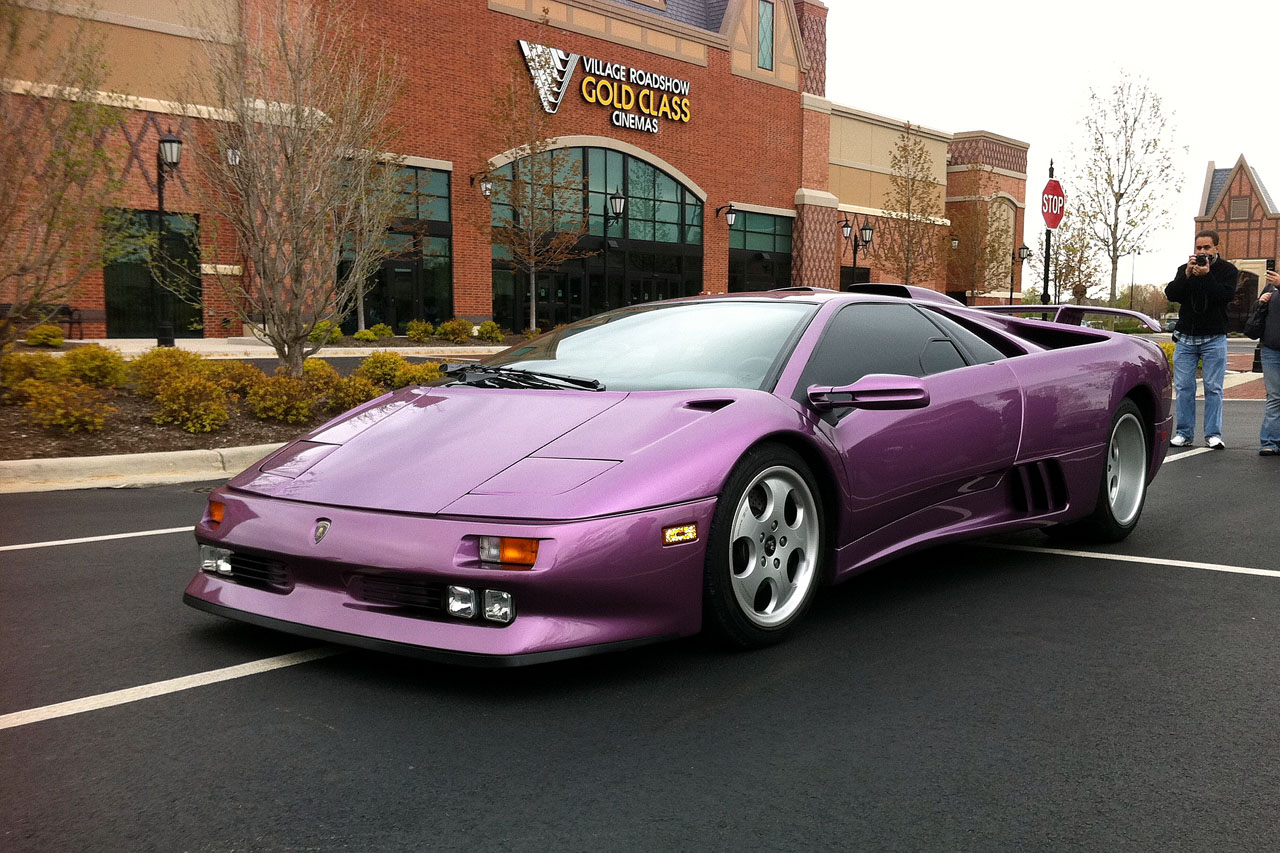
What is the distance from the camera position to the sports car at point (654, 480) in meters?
3.15

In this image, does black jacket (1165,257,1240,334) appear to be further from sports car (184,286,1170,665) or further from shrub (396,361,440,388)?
shrub (396,361,440,388)

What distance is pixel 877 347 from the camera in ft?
15.1

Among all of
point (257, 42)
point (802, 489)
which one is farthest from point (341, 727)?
point (257, 42)

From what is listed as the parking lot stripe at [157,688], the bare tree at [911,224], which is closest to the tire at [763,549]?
the parking lot stripe at [157,688]

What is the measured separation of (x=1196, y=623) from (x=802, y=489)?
170cm

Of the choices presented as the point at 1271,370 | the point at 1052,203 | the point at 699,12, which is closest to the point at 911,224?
the point at 699,12

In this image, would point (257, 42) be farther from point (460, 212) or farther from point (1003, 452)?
point (460, 212)

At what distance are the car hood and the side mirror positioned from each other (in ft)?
0.58

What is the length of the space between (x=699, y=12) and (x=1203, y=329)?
117 ft

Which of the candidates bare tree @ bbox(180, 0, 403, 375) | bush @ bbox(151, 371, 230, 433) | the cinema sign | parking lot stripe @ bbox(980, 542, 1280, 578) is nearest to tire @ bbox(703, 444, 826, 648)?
parking lot stripe @ bbox(980, 542, 1280, 578)

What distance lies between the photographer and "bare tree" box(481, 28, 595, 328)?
30641mm

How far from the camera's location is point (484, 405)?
13.0 feet

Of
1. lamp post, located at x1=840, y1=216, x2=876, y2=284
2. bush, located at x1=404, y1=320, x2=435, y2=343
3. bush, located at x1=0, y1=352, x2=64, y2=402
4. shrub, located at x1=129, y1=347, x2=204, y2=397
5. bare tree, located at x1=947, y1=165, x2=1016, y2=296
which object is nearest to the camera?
bush, located at x1=0, y1=352, x2=64, y2=402

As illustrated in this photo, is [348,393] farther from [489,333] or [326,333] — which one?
[489,333]
